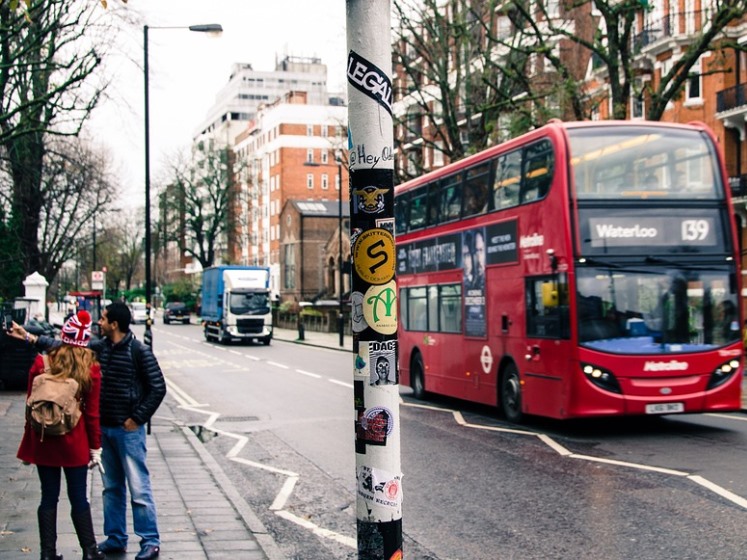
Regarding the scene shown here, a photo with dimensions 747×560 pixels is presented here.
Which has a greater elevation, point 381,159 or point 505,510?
point 381,159

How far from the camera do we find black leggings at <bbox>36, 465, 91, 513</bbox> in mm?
6344

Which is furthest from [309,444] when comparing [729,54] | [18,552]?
[729,54]

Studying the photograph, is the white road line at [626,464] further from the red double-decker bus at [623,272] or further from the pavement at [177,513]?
the pavement at [177,513]

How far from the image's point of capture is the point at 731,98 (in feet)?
116

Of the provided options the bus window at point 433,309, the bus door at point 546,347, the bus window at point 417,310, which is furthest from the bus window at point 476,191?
the bus window at point 417,310

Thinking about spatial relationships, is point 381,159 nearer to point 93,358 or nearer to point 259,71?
point 93,358

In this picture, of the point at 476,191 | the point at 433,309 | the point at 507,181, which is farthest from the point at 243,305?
the point at 507,181

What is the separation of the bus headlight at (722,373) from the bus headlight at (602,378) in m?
1.33

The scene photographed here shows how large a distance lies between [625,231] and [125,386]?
7.93 m

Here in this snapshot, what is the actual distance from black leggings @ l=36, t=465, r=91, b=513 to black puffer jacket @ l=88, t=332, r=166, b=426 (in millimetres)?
505

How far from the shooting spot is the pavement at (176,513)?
7.01 metres

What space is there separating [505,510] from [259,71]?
451ft

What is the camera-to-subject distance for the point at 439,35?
35.2 meters

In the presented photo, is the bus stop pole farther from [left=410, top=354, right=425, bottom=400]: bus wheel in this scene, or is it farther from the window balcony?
the window balcony
